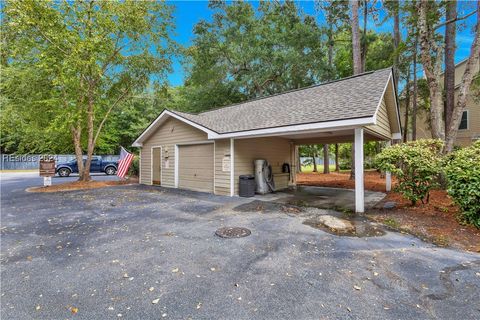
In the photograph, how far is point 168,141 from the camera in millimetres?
11000

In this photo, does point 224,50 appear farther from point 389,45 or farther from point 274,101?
point 389,45

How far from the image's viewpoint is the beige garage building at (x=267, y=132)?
616cm

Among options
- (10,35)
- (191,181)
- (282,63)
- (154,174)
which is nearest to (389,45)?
(282,63)

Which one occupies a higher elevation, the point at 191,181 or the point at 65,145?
the point at 65,145

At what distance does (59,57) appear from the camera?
1048 centimetres

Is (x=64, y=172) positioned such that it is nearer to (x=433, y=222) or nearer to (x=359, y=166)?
(x=359, y=166)

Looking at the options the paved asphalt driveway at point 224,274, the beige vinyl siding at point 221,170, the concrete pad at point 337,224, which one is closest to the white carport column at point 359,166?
the concrete pad at point 337,224

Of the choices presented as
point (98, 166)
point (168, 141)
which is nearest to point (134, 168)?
point (98, 166)

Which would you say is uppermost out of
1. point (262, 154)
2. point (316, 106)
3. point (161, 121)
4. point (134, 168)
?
point (161, 121)

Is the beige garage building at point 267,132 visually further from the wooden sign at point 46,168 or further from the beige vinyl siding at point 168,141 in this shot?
the wooden sign at point 46,168

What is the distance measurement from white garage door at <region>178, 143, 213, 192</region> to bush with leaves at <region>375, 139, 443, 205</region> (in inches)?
233

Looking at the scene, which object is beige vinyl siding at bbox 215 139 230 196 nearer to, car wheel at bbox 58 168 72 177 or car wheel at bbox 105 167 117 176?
car wheel at bbox 105 167 117 176

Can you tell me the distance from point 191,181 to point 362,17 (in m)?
14.5

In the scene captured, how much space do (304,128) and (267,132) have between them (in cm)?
125
